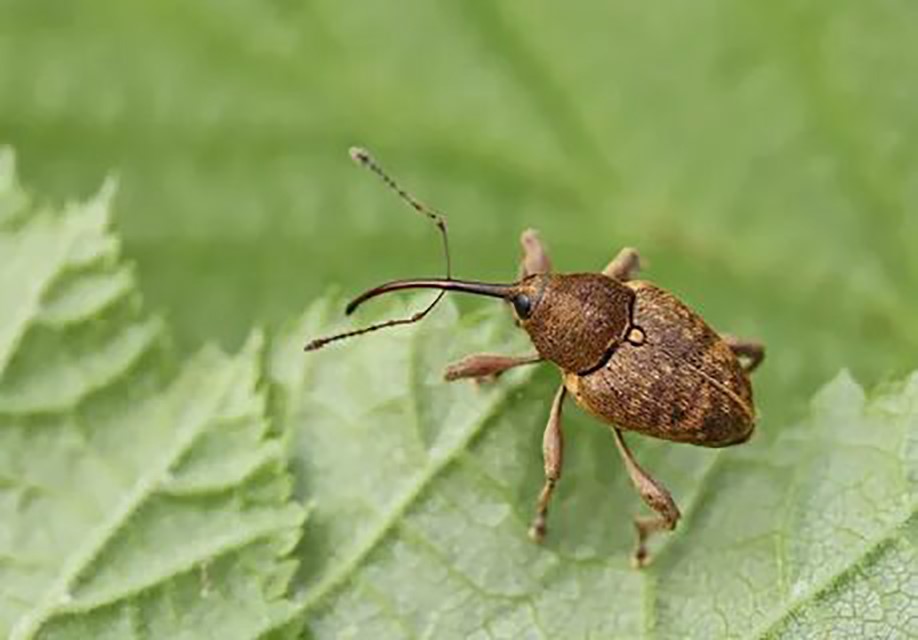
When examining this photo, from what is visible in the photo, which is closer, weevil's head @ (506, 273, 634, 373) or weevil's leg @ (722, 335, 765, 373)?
weevil's head @ (506, 273, 634, 373)

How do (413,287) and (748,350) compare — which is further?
(748,350)

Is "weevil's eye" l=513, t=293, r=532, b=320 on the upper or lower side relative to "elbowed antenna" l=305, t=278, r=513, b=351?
lower

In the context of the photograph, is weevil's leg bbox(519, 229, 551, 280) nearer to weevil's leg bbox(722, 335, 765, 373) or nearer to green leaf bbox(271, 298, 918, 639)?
green leaf bbox(271, 298, 918, 639)

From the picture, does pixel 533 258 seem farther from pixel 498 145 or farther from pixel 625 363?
pixel 498 145

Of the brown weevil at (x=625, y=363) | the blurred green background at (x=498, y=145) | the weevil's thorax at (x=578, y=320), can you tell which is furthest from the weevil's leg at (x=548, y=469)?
the blurred green background at (x=498, y=145)

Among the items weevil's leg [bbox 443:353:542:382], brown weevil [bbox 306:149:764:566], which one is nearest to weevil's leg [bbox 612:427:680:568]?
brown weevil [bbox 306:149:764:566]

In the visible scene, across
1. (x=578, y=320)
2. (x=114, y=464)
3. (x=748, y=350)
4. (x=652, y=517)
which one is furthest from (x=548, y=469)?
(x=114, y=464)

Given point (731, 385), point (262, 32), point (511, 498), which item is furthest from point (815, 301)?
point (262, 32)
